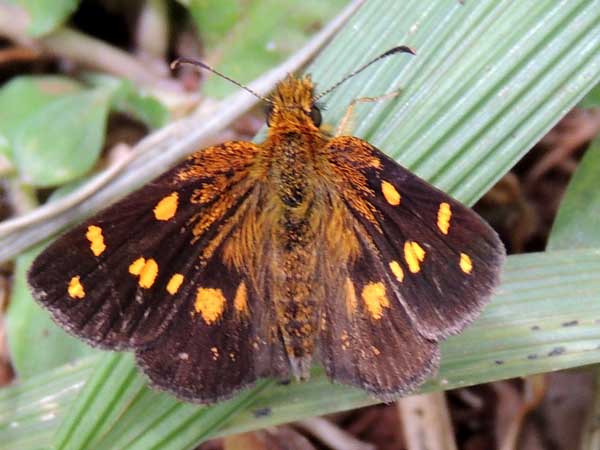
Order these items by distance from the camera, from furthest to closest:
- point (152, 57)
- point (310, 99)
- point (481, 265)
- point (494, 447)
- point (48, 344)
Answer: point (152, 57), point (494, 447), point (48, 344), point (310, 99), point (481, 265)

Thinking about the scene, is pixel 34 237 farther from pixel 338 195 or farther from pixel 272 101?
pixel 338 195

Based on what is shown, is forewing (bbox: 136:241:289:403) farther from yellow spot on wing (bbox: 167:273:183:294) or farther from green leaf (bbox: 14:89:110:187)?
green leaf (bbox: 14:89:110:187)

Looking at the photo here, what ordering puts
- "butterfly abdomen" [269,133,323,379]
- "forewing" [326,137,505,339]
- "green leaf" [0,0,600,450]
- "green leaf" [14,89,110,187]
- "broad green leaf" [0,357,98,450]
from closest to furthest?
"forewing" [326,137,505,339] → "butterfly abdomen" [269,133,323,379] → "green leaf" [0,0,600,450] → "broad green leaf" [0,357,98,450] → "green leaf" [14,89,110,187]

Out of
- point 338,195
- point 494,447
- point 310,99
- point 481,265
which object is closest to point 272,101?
point 310,99

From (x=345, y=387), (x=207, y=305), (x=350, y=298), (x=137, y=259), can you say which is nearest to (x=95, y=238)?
(x=137, y=259)

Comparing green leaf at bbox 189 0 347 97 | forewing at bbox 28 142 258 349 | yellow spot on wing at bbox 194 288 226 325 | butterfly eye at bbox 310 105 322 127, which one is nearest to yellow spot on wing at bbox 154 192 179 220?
forewing at bbox 28 142 258 349

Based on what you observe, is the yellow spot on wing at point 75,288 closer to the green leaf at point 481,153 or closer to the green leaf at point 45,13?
the green leaf at point 481,153

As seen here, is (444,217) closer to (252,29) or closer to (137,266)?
(137,266)
